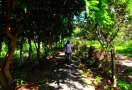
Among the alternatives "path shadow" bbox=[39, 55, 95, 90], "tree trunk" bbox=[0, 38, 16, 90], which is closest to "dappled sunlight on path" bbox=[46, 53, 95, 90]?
"path shadow" bbox=[39, 55, 95, 90]

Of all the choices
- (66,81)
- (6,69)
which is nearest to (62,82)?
(66,81)

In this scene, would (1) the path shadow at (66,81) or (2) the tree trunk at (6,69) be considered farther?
(1) the path shadow at (66,81)

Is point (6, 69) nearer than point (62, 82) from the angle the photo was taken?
Yes

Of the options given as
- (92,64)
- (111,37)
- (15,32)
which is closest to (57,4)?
(15,32)

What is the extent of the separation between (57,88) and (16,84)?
217cm

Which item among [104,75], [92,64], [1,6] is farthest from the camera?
[92,64]

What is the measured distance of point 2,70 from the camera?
1074 cm

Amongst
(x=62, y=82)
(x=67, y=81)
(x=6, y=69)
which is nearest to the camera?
(x=6, y=69)

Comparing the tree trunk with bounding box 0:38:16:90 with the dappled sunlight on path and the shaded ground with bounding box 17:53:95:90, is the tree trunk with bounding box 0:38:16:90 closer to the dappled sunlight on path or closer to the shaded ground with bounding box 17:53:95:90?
the shaded ground with bounding box 17:53:95:90

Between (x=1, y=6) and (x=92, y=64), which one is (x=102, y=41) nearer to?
(x=92, y=64)

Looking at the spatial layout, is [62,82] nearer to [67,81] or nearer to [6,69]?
[67,81]

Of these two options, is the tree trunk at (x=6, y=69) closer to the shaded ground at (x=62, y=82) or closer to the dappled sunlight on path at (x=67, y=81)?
the shaded ground at (x=62, y=82)

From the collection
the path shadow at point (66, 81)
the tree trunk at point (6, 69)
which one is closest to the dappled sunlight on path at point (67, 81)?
the path shadow at point (66, 81)

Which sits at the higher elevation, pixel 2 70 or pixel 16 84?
pixel 2 70
